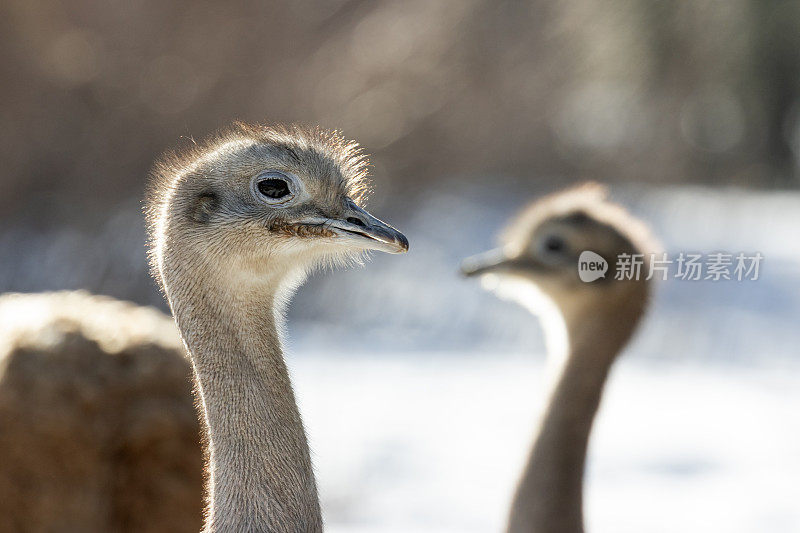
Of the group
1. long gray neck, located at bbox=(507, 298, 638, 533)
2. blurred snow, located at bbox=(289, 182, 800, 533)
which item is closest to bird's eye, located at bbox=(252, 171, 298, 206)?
long gray neck, located at bbox=(507, 298, 638, 533)

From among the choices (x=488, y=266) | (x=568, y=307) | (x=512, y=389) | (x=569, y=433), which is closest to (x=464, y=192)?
(x=512, y=389)

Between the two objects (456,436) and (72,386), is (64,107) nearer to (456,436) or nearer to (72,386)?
(456,436)

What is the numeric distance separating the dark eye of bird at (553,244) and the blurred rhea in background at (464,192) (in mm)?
1887

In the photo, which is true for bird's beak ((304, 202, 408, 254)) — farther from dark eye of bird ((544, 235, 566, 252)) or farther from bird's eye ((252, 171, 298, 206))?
dark eye of bird ((544, 235, 566, 252))

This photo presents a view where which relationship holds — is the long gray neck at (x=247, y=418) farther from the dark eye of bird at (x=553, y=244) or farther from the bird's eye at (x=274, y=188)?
the dark eye of bird at (x=553, y=244)

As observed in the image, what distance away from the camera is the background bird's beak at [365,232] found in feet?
8.41

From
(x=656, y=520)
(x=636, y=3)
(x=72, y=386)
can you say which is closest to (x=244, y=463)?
(x=72, y=386)

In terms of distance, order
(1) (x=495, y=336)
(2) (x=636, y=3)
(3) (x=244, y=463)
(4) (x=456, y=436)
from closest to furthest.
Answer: (3) (x=244, y=463) → (4) (x=456, y=436) → (1) (x=495, y=336) → (2) (x=636, y=3)

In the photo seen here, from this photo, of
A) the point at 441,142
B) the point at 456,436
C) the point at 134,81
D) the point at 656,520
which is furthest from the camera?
the point at 441,142

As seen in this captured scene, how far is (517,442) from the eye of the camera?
6973 mm

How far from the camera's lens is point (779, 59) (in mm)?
13680

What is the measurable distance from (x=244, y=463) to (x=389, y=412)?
195 inches

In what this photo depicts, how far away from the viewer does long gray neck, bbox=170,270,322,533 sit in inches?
96.1

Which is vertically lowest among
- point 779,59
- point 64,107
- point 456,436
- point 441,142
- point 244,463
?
point 244,463
